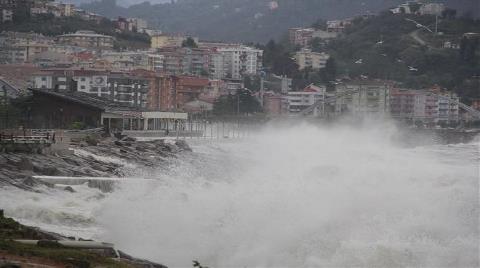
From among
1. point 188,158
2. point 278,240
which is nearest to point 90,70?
point 188,158

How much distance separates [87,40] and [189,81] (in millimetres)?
27857

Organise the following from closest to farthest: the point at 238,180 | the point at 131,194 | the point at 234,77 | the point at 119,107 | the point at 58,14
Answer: the point at 131,194 → the point at 238,180 → the point at 119,107 → the point at 234,77 → the point at 58,14

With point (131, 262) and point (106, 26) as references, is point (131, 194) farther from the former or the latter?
point (106, 26)

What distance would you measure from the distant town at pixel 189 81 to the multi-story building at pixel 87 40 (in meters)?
0.12

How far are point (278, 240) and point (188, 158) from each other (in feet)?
91.7

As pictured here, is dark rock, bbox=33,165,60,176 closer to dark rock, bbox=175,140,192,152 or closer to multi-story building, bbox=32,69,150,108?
dark rock, bbox=175,140,192,152

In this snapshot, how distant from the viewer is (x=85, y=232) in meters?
30.1

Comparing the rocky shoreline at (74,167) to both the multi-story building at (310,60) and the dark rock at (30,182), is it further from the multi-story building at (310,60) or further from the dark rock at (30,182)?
the multi-story building at (310,60)

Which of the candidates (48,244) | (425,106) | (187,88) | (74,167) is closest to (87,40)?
(187,88)

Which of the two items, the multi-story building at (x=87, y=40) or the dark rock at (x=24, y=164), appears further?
the multi-story building at (x=87, y=40)

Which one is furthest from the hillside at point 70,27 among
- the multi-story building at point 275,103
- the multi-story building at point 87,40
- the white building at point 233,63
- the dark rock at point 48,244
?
the dark rock at point 48,244

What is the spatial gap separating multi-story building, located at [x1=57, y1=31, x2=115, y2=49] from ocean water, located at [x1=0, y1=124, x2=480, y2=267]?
105 m

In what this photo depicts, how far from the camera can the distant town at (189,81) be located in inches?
4208

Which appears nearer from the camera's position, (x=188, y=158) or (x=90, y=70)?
(x=188, y=158)
